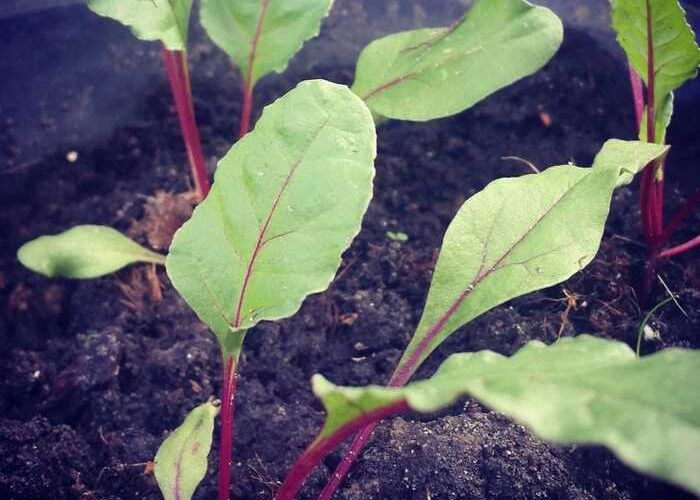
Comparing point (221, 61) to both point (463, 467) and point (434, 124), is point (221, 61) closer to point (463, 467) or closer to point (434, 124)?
point (434, 124)

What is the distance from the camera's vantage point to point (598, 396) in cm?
43

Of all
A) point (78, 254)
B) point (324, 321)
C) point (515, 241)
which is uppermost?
point (515, 241)

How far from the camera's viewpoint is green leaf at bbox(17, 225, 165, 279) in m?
Answer: 0.99

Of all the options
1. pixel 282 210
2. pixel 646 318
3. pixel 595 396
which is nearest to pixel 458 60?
pixel 282 210

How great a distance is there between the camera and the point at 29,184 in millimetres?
1230

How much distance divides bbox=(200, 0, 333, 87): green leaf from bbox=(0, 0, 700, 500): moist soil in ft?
0.94

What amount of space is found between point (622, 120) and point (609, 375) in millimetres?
956

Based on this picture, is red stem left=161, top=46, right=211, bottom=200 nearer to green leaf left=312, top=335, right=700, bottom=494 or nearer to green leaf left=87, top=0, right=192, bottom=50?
green leaf left=87, top=0, right=192, bottom=50

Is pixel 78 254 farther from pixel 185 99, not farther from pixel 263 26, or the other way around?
pixel 263 26

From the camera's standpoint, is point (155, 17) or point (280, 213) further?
point (155, 17)

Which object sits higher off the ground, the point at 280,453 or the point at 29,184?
the point at 29,184

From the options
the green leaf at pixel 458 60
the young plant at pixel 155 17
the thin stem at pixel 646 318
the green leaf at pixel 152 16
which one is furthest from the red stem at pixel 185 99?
the thin stem at pixel 646 318

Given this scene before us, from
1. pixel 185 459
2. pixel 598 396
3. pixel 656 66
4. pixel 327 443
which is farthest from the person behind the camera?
pixel 656 66

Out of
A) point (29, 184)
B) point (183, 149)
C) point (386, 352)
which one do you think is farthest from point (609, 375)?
point (29, 184)
